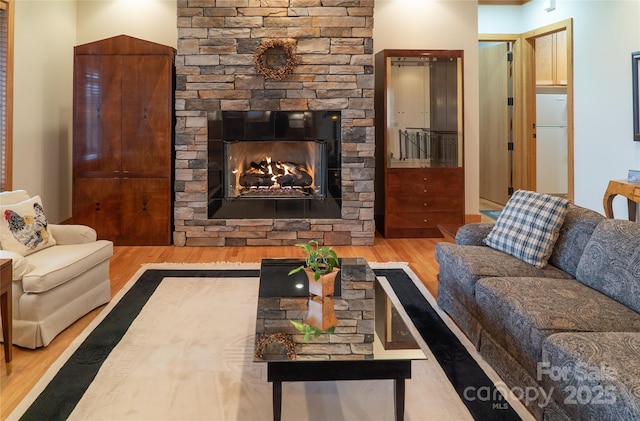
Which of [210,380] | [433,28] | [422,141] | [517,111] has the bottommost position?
[210,380]

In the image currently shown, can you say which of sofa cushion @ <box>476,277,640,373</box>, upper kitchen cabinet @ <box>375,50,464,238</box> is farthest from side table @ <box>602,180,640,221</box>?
sofa cushion @ <box>476,277,640,373</box>

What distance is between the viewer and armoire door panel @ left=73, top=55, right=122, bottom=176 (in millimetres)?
5008

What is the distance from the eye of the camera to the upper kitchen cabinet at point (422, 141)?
540 centimetres

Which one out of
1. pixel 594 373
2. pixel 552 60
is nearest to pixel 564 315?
pixel 594 373

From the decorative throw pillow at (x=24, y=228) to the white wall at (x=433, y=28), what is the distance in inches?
165

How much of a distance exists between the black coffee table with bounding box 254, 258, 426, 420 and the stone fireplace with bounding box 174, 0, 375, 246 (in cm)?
280

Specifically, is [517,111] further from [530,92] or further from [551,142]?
[551,142]

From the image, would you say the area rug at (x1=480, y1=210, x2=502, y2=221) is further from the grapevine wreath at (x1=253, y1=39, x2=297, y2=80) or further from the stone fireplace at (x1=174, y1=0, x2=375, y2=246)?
the grapevine wreath at (x1=253, y1=39, x2=297, y2=80)


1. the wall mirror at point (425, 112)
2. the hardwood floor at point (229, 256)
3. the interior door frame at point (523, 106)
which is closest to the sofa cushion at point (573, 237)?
the hardwood floor at point (229, 256)

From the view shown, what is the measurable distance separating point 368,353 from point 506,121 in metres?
6.64

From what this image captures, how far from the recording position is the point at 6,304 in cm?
234

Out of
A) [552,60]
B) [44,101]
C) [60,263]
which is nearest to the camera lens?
[60,263]

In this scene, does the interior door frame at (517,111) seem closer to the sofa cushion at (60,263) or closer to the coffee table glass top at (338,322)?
the coffee table glass top at (338,322)

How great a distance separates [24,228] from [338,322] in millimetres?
2107
